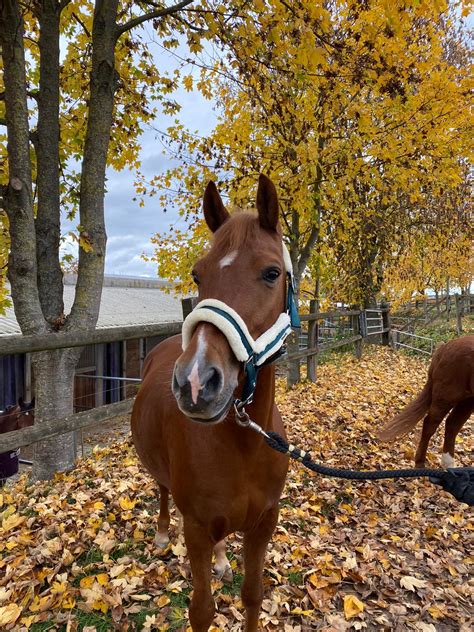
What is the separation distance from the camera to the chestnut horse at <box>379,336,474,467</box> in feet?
14.2

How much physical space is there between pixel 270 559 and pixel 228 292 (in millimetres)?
2506

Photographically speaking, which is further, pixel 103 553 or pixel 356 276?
pixel 356 276

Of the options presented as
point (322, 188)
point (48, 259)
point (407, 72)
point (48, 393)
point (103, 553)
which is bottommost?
point (103, 553)

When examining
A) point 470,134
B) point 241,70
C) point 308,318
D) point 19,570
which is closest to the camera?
point 19,570

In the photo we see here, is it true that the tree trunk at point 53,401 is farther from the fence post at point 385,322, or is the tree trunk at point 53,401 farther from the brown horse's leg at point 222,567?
the fence post at point 385,322

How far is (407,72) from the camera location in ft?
17.8

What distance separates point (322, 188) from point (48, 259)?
15.6ft

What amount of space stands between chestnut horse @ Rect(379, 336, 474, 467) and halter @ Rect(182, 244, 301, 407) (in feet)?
11.8

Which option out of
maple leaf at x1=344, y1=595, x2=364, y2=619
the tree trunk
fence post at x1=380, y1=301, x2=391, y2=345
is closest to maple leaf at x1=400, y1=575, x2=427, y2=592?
maple leaf at x1=344, y1=595, x2=364, y2=619

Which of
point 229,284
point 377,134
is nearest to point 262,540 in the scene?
point 229,284

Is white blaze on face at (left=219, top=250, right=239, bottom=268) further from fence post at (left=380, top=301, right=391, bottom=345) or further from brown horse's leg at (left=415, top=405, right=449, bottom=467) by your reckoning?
fence post at (left=380, top=301, right=391, bottom=345)

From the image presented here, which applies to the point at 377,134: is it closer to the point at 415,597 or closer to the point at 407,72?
the point at 407,72

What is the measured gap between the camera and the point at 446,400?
4.40 metres

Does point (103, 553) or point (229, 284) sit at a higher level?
point (229, 284)
